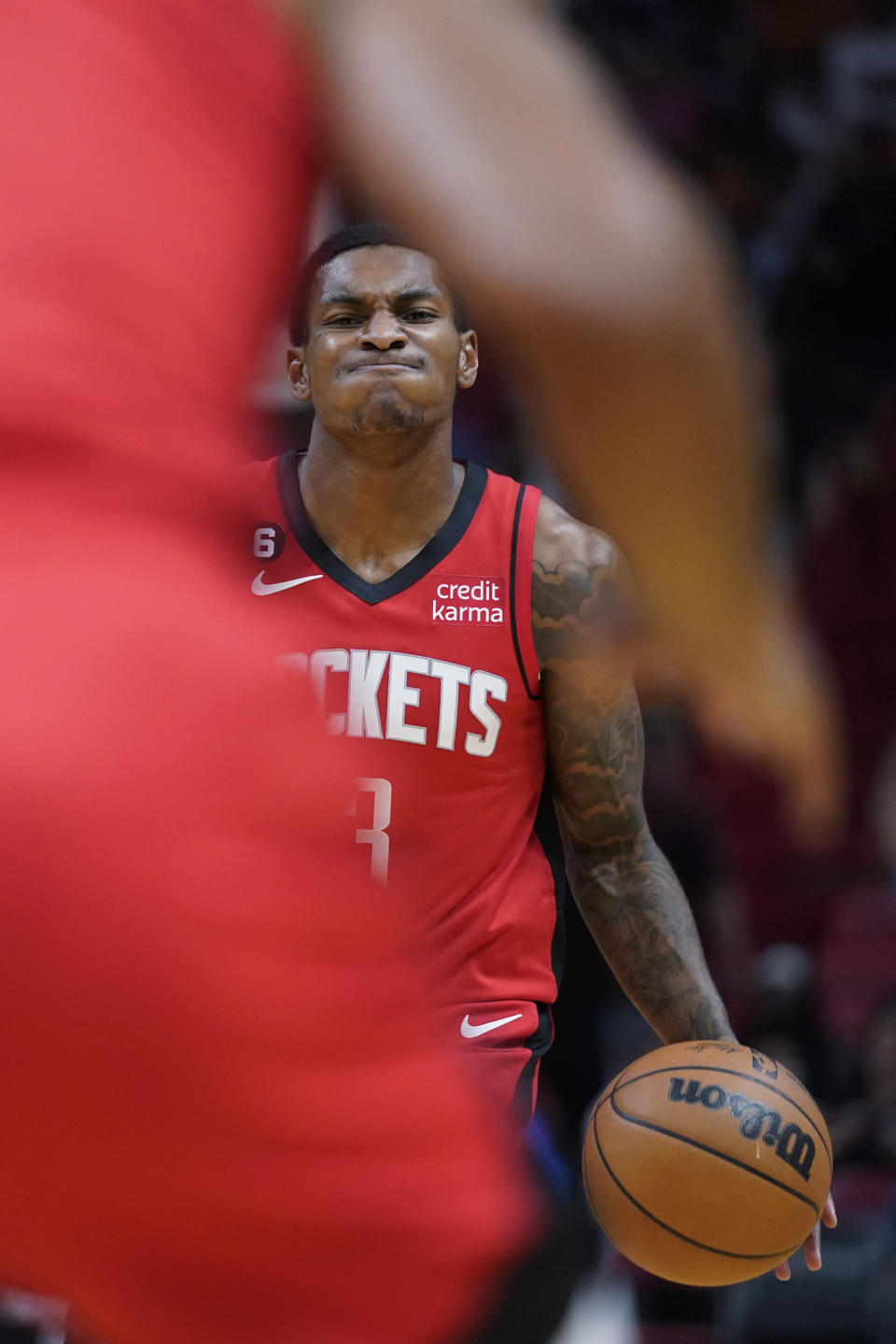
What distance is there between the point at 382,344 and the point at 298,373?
256 millimetres

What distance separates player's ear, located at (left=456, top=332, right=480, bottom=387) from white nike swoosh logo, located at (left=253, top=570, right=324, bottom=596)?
0.46m

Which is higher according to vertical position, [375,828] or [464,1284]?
[375,828]

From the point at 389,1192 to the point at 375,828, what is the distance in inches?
68.8

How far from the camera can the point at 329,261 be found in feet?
10.8

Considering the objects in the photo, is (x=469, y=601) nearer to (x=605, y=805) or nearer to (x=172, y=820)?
(x=605, y=805)

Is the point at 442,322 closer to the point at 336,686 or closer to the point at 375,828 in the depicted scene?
the point at 336,686

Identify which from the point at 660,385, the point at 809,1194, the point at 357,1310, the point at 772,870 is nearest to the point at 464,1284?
the point at 357,1310

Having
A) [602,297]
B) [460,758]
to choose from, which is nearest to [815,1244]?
[460,758]

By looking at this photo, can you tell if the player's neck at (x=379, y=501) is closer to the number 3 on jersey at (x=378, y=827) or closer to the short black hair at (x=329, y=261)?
the short black hair at (x=329, y=261)

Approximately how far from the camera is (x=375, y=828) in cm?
316

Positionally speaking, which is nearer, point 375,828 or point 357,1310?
point 357,1310

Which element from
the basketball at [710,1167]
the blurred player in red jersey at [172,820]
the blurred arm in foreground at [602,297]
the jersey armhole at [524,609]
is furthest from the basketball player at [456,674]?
the blurred arm in foreground at [602,297]

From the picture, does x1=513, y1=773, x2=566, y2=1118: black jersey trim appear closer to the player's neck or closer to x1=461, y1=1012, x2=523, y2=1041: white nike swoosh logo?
x1=461, y1=1012, x2=523, y2=1041: white nike swoosh logo

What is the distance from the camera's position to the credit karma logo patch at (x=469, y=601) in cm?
322
